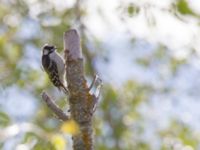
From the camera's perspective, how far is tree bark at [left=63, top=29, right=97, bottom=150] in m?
2.65

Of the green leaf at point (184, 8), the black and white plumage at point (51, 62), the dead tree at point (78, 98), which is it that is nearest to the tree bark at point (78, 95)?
the dead tree at point (78, 98)

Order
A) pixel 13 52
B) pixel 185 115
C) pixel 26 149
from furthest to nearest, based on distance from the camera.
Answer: pixel 185 115
pixel 13 52
pixel 26 149

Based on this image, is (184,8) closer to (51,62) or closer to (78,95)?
(78,95)

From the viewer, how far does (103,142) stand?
9.82m

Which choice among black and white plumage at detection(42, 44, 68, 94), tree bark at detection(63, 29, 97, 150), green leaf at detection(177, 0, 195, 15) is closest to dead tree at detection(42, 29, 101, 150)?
tree bark at detection(63, 29, 97, 150)

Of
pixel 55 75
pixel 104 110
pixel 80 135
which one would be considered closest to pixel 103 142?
pixel 104 110

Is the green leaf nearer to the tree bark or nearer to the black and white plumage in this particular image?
the tree bark

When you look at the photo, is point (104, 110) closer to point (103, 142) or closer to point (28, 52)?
point (103, 142)

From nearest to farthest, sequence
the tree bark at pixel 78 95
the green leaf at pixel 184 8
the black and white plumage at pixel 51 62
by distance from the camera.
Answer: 1. the tree bark at pixel 78 95
2. the green leaf at pixel 184 8
3. the black and white plumage at pixel 51 62

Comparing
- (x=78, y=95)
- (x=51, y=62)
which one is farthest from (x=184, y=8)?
(x=51, y=62)

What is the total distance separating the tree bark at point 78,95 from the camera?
2.65 m

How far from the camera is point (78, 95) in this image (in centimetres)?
282

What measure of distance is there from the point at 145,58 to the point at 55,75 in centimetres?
512

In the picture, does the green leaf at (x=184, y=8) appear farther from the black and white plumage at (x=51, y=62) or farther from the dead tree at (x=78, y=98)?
the black and white plumage at (x=51, y=62)
